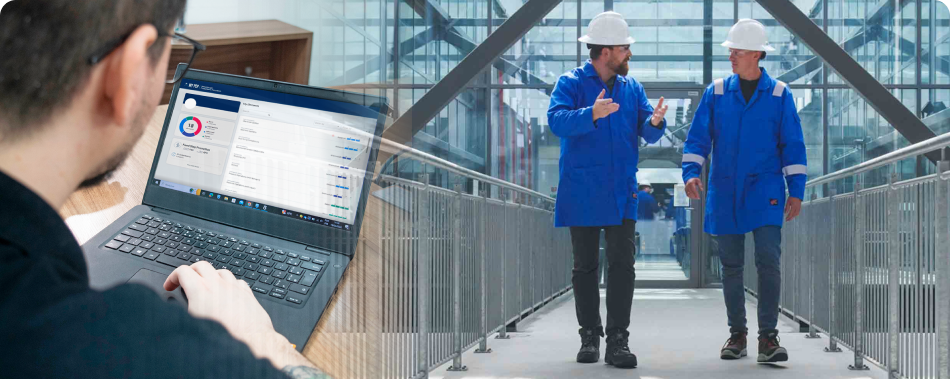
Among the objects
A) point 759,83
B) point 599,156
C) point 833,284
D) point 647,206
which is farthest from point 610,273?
point 647,206

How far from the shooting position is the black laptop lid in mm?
538

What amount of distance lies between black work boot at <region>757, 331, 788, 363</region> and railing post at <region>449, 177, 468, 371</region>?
1.12 metres

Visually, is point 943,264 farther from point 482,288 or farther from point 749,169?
point 482,288

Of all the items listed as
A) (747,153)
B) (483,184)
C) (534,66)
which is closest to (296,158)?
(747,153)

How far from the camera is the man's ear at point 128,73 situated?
299mm

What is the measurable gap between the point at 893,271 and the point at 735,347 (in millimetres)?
699

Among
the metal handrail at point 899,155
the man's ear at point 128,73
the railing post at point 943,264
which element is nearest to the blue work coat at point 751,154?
the metal handrail at point 899,155

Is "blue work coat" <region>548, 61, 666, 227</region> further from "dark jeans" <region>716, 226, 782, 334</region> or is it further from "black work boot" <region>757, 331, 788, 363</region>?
"black work boot" <region>757, 331, 788, 363</region>

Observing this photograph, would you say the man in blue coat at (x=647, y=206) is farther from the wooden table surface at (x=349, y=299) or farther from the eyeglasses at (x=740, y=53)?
the wooden table surface at (x=349, y=299)

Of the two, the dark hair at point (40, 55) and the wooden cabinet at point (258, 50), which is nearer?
the dark hair at point (40, 55)

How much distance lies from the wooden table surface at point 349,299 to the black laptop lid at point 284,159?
0.08 feet

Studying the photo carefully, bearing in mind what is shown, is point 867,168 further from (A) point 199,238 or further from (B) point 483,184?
(A) point 199,238

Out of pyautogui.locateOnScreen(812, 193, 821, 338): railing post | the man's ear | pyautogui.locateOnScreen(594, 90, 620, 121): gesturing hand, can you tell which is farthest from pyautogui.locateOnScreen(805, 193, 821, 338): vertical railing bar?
the man's ear

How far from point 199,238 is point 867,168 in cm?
310
